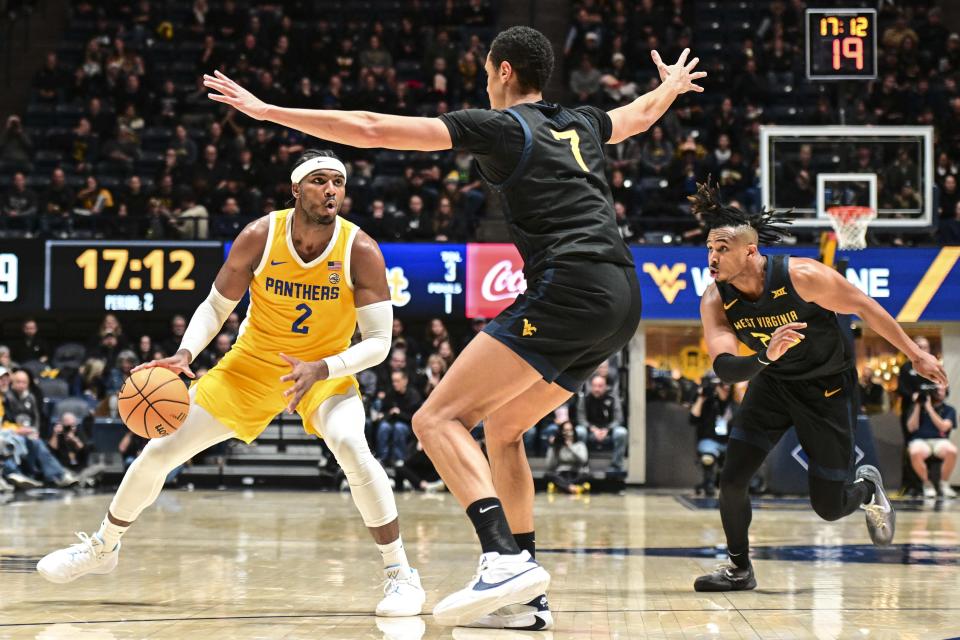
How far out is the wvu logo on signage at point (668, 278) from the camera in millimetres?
13742

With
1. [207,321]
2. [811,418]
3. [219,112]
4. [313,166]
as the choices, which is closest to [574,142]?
[313,166]

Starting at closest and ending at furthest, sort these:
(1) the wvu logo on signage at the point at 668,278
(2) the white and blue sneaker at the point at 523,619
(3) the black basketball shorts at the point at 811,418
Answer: (2) the white and blue sneaker at the point at 523,619 → (3) the black basketball shorts at the point at 811,418 → (1) the wvu logo on signage at the point at 668,278

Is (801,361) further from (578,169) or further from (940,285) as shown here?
(940,285)

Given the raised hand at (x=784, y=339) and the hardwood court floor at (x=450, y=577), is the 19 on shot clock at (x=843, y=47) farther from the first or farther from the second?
the raised hand at (x=784, y=339)

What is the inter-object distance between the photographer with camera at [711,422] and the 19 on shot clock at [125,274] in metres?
5.85

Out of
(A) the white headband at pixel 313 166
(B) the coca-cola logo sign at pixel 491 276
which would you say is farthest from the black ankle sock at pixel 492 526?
(B) the coca-cola logo sign at pixel 491 276

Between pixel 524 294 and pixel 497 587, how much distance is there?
102 centimetres

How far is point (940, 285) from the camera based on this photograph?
44.8 ft

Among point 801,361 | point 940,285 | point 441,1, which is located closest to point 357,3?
point 441,1

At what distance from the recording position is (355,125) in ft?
12.4

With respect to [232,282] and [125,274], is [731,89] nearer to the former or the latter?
[125,274]

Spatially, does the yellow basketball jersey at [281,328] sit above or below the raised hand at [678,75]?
below

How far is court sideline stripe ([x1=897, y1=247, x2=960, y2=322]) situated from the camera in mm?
13625

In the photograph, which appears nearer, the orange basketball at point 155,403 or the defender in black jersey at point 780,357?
the orange basketball at point 155,403
